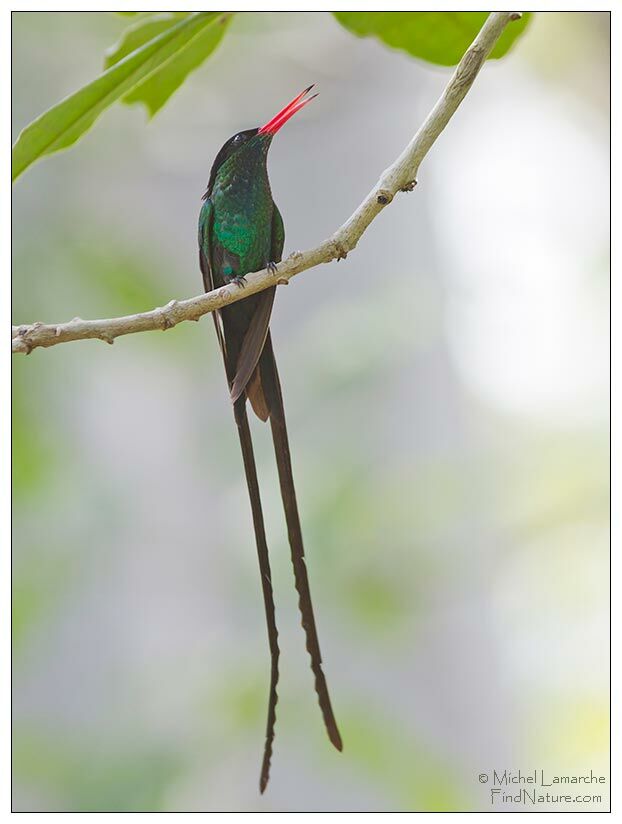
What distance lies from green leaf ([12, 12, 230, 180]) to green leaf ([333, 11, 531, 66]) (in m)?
0.16

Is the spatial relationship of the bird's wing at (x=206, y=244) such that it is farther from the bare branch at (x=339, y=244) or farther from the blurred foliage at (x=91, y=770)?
the blurred foliage at (x=91, y=770)

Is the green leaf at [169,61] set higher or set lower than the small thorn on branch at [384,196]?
higher

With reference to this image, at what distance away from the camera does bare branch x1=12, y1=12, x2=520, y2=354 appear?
69 cm

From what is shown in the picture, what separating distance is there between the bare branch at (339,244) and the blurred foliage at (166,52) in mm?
142

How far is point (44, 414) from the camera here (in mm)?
1420

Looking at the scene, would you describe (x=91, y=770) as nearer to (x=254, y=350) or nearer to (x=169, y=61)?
(x=254, y=350)

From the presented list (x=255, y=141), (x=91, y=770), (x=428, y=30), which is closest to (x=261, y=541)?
(x=255, y=141)

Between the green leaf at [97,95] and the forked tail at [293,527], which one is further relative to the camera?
the forked tail at [293,527]

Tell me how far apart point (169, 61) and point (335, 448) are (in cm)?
88

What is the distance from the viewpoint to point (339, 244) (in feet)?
2.48

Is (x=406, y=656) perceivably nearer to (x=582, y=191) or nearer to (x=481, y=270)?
(x=481, y=270)

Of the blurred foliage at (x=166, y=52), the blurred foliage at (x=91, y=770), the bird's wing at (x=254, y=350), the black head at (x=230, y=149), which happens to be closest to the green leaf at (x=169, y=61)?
the blurred foliage at (x=166, y=52)

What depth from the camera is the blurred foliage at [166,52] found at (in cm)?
68
